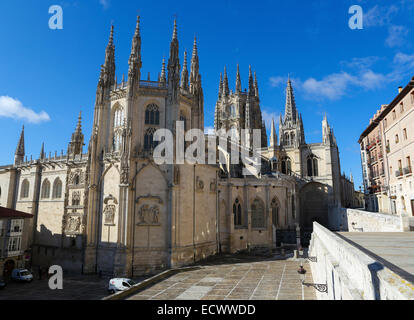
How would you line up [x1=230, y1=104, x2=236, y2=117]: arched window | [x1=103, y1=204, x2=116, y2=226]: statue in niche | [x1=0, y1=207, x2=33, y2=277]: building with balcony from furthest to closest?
[x1=230, y1=104, x2=236, y2=117]: arched window → [x1=0, y1=207, x2=33, y2=277]: building with balcony → [x1=103, y1=204, x2=116, y2=226]: statue in niche

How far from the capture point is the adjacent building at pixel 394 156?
1062 inches

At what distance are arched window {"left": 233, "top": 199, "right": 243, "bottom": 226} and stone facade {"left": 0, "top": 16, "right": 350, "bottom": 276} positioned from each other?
0.15 meters

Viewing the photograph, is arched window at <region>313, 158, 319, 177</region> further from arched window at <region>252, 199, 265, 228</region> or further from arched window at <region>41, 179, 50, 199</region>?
arched window at <region>41, 179, 50, 199</region>

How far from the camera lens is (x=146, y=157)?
1192 inches

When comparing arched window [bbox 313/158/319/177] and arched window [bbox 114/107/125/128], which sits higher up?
arched window [bbox 114/107/125/128]

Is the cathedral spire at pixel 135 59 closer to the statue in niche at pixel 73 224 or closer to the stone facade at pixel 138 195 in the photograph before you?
the stone facade at pixel 138 195

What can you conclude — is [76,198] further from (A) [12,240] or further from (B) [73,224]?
(A) [12,240]

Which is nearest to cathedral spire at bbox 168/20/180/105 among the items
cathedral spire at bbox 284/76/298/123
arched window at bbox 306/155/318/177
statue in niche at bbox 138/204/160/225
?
statue in niche at bbox 138/204/160/225

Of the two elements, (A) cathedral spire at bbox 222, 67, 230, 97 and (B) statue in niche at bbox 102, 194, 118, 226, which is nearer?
(B) statue in niche at bbox 102, 194, 118, 226

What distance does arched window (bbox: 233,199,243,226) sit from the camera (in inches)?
1613

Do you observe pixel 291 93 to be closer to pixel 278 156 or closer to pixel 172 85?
pixel 278 156

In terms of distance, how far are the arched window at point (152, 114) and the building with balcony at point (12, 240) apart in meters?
21.2
